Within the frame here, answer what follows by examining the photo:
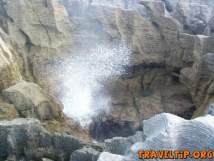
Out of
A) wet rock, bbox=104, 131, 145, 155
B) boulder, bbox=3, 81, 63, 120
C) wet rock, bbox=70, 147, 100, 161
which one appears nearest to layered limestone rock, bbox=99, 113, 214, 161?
wet rock, bbox=70, 147, 100, 161

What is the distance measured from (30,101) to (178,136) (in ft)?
15.2

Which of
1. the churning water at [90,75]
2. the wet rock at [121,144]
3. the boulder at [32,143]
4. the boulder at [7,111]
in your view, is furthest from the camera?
the churning water at [90,75]

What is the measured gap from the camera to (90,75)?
1266 cm

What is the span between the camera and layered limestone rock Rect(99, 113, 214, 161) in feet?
12.6

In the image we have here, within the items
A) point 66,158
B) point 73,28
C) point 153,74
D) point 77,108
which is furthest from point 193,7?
point 66,158

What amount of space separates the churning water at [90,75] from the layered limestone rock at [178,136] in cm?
788

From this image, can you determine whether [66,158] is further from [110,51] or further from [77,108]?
[110,51]

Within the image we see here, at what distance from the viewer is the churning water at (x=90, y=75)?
12070mm

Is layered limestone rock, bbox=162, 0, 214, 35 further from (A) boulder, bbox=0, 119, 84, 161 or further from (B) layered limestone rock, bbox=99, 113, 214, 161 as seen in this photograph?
(B) layered limestone rock, bbox=99, 113, 214, 161

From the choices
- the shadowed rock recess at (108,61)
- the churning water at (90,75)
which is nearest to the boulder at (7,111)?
the shadowed rock recess at (108,61)

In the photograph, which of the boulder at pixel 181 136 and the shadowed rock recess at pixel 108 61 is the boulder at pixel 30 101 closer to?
the shadowed rock recess at pixel 108 61

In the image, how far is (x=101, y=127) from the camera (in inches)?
453

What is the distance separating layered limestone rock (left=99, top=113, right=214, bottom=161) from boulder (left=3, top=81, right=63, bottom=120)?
162 inches

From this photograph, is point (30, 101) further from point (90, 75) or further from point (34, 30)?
point (90, 75)
